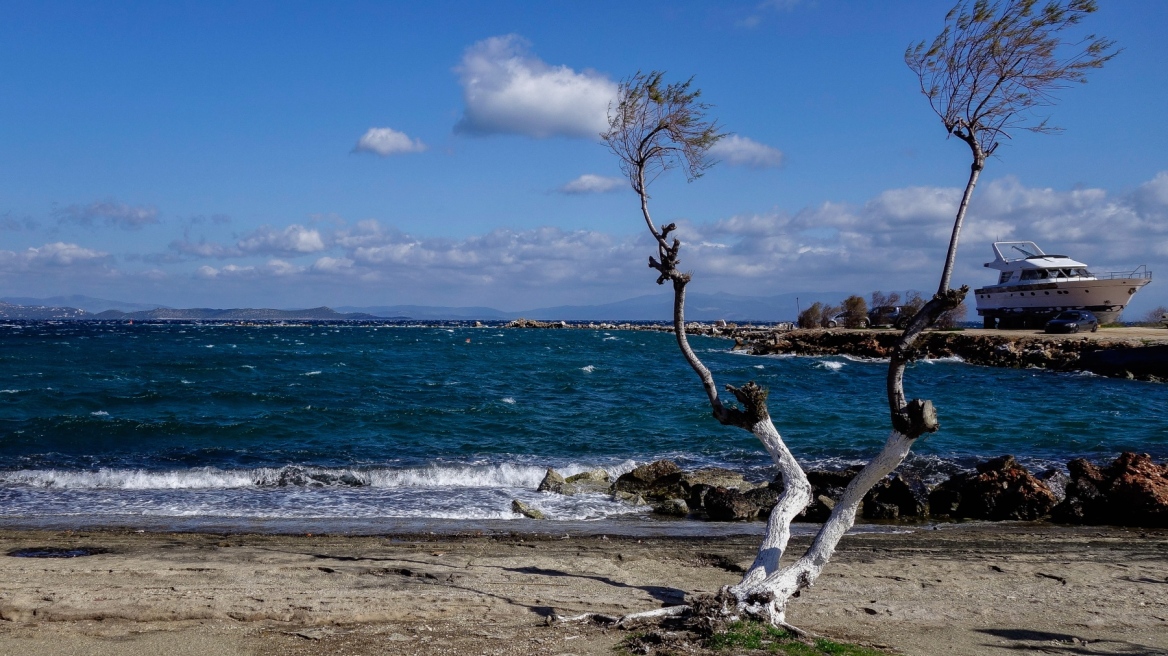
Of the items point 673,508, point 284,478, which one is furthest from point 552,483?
point 284,478

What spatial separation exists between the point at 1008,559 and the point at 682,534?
4.73 m

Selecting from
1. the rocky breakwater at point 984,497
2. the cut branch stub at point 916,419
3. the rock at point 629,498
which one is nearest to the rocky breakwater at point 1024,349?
the rocky breakwater at point 984,497

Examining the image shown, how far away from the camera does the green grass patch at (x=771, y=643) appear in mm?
6754

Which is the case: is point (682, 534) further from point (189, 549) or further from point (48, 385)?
point (48, 385)

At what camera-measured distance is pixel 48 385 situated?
103ft

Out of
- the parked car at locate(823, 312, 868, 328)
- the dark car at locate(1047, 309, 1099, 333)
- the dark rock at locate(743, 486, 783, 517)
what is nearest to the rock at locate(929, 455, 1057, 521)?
the dark rock at locate(743, 486, 783, 517)

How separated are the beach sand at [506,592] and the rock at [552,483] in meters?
4.58

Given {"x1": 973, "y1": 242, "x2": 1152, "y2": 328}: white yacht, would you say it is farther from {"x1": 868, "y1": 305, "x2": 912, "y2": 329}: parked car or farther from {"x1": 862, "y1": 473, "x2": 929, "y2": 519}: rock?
{"x1": 862, "y1": 473, "x2": 929, "y2": 519}: rock

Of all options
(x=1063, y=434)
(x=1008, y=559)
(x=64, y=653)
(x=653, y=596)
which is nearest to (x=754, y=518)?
(x=1008, y=559)

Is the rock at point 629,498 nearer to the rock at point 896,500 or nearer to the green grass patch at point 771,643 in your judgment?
the rock at point 896,500

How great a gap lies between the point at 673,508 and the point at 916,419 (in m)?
8.38

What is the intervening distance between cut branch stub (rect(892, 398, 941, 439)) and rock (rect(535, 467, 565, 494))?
10349mm

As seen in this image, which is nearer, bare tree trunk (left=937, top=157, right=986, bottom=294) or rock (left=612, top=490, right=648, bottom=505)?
bare tree trunk (left=937, top=157, right=986, bottom=294)

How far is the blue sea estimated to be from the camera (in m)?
15.3
